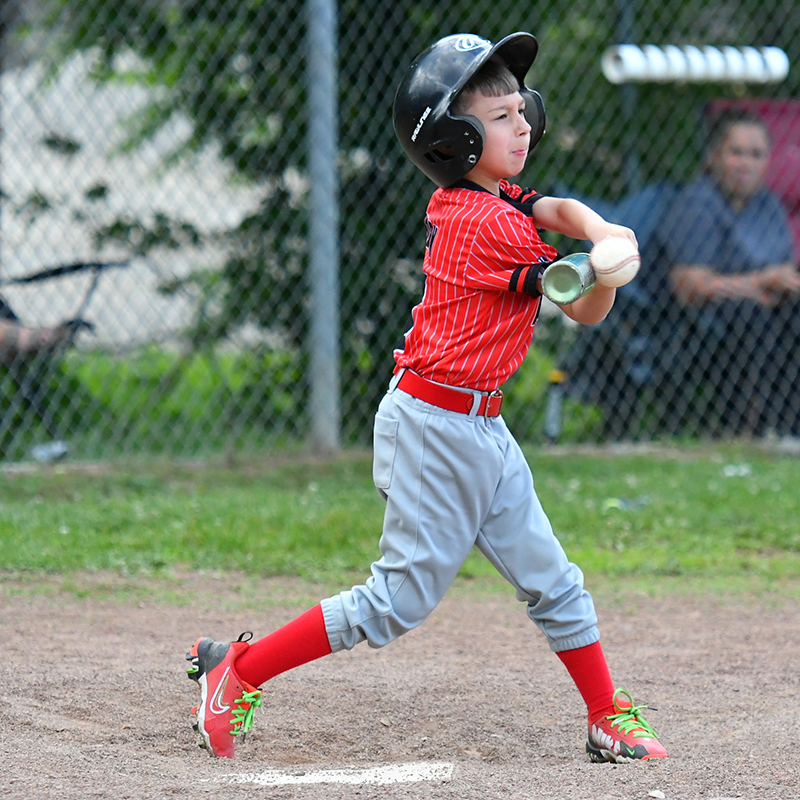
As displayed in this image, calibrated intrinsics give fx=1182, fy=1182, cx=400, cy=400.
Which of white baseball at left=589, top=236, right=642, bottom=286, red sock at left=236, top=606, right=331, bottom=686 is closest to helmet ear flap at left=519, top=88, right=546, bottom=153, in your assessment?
white baseball at left=589, top=236, right=642, bottom=286

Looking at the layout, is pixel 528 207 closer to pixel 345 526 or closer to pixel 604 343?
pixel 345 526

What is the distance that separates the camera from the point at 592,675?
9.46ft

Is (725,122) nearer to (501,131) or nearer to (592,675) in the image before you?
(501,131)

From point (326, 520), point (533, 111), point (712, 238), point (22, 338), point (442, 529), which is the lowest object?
point (22, 338)

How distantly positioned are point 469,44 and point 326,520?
109 inches

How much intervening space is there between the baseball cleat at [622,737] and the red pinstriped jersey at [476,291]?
2.76 ft

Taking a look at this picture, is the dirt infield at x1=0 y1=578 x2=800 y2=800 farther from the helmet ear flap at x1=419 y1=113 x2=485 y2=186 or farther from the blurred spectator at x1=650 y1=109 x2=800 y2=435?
the blurred spectator at x1=650 y1=109 x2=800 y2=435

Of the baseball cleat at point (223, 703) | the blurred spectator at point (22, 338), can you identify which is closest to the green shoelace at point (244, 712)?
the baseball cleat at point (223, 703)

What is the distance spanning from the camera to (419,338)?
2.85 metres

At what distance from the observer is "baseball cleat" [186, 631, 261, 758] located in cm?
278

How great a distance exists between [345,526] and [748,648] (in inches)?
74.1

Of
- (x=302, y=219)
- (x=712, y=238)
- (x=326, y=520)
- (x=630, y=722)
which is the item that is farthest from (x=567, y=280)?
(x=712, y=238)

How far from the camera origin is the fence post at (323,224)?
20.8 feet

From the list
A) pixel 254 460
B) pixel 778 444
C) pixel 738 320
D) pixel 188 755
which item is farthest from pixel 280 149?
pixel 188 755
